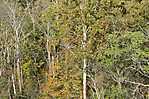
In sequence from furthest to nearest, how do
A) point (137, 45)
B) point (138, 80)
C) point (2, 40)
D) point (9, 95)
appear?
point (2, 40)
point (9, 95)
point (138, 80)
point (137, 45)

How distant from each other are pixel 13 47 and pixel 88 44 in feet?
37.8

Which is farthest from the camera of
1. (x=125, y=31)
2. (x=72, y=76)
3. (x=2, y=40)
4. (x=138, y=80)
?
(x=2, y=40)

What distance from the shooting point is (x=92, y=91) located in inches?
817

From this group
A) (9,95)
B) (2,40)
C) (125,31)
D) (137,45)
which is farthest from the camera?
(2,40)

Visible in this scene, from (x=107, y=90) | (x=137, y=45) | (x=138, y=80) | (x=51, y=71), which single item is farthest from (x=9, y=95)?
(x=137, y=45)

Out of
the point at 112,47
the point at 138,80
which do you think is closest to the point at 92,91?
the point at 138,80

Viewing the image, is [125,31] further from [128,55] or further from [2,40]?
[2,40]

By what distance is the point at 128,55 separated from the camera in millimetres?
17156

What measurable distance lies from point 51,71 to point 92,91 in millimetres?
7032

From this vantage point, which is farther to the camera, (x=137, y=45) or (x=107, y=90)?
(x=107, y=90)

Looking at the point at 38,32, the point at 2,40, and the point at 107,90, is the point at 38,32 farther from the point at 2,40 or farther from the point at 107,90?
the point at 107,90

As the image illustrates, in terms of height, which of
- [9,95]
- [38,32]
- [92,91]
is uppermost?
[38,32]

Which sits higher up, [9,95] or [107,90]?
[107,90]

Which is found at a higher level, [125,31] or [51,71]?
[125,31]
